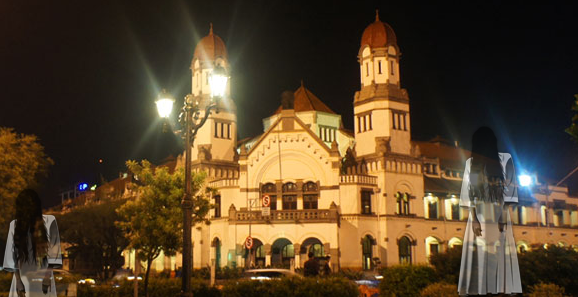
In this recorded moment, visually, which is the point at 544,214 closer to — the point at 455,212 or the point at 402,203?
the point at 455,212

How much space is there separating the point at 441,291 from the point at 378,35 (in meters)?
44.3

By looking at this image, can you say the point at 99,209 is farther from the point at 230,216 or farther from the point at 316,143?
the point at 316,143

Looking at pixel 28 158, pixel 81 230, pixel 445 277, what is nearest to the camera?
pixel 445 277

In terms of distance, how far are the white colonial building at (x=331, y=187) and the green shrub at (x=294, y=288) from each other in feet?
93.9

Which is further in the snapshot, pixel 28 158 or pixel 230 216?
pixel 230 216

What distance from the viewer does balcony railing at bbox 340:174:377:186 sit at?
51.9 m

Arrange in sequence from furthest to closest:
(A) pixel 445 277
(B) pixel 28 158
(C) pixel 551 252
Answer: (B) pixel 28 158 → (A) pixel 445 277 → (C) pixel 551 252

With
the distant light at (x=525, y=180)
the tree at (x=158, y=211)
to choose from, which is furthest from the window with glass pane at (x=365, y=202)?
the tree at (x=158, y=211)

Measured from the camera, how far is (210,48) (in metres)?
61.3

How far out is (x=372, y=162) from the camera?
5434 centimetres

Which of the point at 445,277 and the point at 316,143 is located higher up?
the point at 316,143

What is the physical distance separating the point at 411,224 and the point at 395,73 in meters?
14.0

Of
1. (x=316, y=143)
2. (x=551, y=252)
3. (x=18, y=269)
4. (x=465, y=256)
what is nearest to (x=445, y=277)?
(x=551, y=252)

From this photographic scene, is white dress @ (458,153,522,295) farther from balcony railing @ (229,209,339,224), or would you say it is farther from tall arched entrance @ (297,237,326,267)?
tall arched entrance @ (297,237,326,267)
